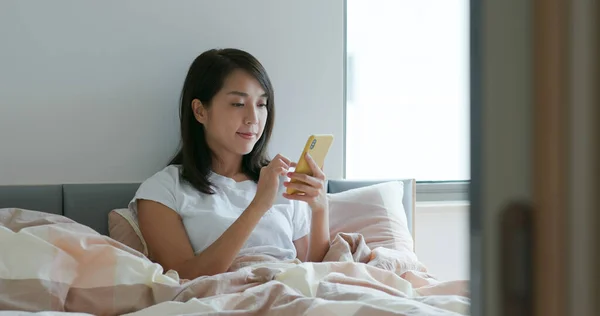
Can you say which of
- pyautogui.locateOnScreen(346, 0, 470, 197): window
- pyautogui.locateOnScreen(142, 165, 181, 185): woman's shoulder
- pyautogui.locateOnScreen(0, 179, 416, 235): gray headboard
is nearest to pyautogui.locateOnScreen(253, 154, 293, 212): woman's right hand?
pyautogui.locateOnScreen(142, 165, 181, 185): woman's shoulder

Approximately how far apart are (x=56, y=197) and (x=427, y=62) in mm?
1437

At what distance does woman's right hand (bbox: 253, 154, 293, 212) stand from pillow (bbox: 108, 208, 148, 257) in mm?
334

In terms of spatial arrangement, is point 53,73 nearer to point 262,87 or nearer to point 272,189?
point 262,87

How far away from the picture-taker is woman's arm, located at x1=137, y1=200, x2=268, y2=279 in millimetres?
1704

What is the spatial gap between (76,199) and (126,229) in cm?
20

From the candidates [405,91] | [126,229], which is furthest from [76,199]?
[405,91]

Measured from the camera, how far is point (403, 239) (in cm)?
206

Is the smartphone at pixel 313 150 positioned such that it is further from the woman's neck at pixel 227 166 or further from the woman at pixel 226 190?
the woman's neck at pixel 227 166

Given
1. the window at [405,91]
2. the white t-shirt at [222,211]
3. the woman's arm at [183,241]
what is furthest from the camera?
the window at [405,91]

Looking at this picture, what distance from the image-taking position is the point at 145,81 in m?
2.10

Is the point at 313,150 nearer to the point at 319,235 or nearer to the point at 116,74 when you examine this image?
the point at 319,235

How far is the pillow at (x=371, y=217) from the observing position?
2.03m

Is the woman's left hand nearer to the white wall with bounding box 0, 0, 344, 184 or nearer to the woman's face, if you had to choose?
the woman's face

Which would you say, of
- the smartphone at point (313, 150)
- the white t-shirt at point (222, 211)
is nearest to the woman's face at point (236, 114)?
the white t-shirt at point (222, 211)
